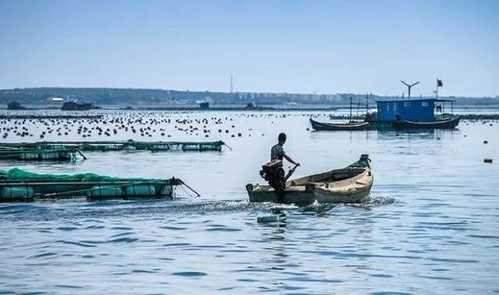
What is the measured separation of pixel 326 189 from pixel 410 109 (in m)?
78.5

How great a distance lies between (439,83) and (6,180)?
347ft

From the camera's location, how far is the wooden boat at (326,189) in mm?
28641

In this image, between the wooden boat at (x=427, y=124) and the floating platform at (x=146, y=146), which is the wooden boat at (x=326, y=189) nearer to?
the floating platform at (x=146, y=146)

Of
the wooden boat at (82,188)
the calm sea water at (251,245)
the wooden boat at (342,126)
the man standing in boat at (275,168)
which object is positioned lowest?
the wooden boat at (342,126)

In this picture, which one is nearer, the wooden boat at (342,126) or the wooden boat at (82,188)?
the wooden boat at (82,188)

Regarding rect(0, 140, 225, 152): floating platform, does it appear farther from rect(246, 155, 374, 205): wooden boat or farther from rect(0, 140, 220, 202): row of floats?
rect(246, 155, 374, 205): wooden boat

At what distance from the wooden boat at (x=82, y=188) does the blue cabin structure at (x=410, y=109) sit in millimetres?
74846

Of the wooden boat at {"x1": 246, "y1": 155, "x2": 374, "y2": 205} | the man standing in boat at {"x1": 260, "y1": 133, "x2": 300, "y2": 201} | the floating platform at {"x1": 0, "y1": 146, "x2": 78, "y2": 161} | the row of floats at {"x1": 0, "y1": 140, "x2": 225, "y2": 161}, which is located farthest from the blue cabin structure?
the man standing in boat at {"x1": 260, "y1": 133, "x2": 300, "y2": 201}

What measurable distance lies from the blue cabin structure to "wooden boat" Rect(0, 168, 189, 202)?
74.8 metres

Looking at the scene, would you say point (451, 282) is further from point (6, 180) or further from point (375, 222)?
point (6, 180)

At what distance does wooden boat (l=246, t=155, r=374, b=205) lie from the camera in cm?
2864

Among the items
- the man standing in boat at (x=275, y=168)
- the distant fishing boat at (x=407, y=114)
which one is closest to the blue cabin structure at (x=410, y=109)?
the distant fishing boat at (x=407, y=114)

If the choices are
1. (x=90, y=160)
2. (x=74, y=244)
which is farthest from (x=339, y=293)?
(x=90, y=160)

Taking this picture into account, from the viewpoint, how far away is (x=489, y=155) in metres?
65.1
